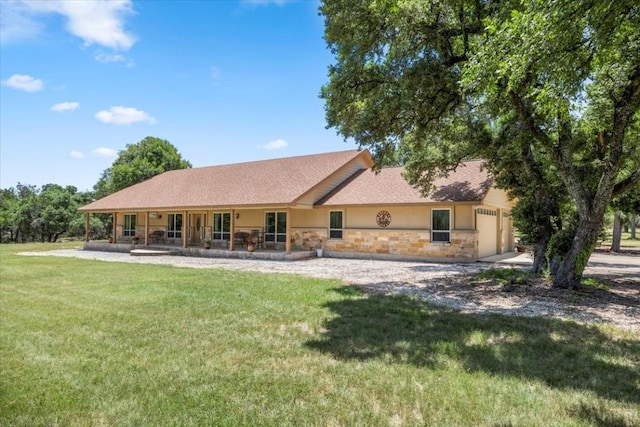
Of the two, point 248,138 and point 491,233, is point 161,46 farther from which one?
point 491,233

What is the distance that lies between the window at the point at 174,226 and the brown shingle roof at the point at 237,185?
167cm

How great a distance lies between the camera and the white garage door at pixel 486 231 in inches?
676

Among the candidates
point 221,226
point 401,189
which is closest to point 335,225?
point 401,189

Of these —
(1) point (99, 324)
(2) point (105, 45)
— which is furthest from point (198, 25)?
(1) point (99, 324)

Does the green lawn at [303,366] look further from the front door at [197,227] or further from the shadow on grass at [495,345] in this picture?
the front door at [197,227]

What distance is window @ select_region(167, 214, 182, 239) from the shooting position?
25.4 meters

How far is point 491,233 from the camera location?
18953mm

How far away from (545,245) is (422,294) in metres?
5.04

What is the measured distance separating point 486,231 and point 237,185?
13.2 m

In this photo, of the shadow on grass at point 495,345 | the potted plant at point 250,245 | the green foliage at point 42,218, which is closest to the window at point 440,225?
the potted plant at point 250,245

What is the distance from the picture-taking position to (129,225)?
1126 inches

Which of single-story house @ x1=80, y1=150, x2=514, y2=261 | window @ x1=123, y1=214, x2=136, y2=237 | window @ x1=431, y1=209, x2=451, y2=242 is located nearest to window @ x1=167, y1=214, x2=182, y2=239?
single-story house @ x1=80, y1=150, x2=514, y2=261

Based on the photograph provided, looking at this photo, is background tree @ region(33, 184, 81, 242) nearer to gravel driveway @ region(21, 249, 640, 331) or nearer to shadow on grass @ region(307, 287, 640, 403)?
gravel driveway @ region(21, 249, 640, 331)

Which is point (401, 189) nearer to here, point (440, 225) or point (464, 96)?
point (440, 225)
